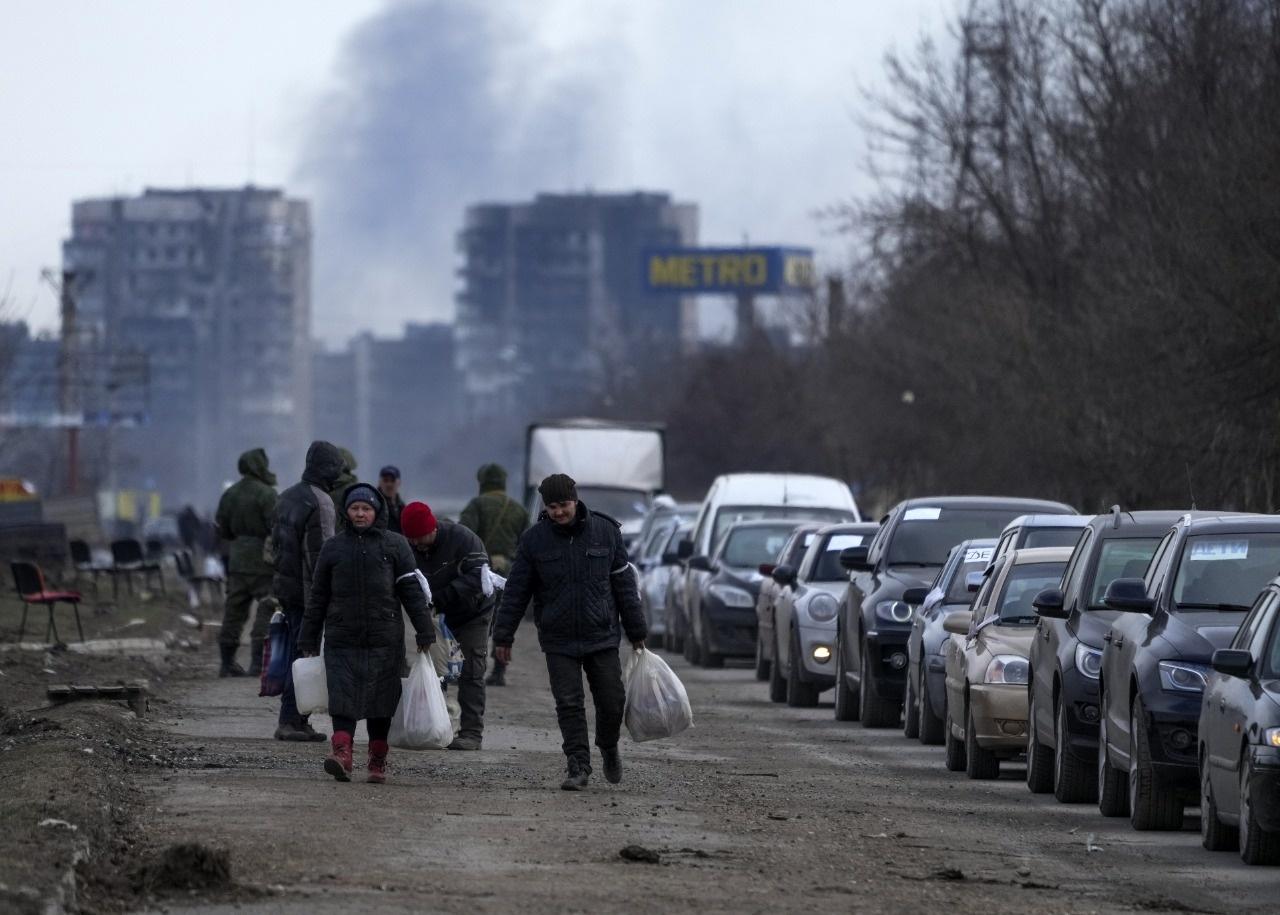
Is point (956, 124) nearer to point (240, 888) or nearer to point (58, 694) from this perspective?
point (58, 694)

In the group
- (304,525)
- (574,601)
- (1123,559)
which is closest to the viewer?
(574,601)

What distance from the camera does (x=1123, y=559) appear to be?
1569 cm

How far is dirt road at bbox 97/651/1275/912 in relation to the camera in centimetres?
1008

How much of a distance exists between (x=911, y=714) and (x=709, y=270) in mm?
142812

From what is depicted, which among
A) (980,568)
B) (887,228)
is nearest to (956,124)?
(887,228)

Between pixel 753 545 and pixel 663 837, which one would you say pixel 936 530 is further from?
pixel 663 837

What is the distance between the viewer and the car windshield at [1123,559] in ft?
51.1

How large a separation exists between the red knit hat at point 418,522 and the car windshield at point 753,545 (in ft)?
48.7

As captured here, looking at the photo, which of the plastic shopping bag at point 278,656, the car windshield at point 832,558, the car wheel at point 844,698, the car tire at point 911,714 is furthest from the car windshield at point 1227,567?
the car windshield at point 832,558

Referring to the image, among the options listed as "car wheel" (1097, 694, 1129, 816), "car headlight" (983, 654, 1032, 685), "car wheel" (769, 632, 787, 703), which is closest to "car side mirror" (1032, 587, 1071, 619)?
"car wheel" (1097, 694, 1129, 816)

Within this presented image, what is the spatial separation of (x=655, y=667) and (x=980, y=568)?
18.1 ft

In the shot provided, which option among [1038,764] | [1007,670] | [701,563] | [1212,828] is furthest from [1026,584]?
[701,563]

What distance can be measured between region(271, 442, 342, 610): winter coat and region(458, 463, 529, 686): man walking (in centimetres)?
586

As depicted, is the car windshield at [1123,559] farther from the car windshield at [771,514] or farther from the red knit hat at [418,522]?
the car windshield at [771,514]
